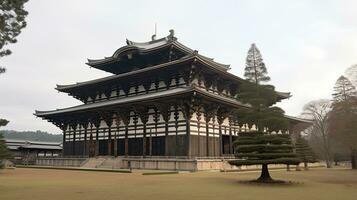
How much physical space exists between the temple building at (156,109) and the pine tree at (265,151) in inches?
279

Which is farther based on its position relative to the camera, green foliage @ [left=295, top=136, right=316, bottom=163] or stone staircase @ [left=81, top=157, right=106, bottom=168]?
green foliage @ [left=295, top=136, right=316, bottom=163]

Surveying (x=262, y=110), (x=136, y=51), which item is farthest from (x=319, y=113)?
(x=262, y=110)

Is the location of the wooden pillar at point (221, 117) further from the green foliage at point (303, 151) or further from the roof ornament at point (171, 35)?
the roof ornament at point (171, 35)

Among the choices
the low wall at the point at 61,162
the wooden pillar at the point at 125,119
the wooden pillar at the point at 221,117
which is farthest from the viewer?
the low wall at the point at 61,162

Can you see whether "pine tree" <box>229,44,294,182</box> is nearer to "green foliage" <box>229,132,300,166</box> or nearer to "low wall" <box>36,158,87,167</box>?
"green foliage" <box>229,132,300,166</box>

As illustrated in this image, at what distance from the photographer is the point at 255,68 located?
80.3ft

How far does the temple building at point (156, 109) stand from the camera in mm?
33750

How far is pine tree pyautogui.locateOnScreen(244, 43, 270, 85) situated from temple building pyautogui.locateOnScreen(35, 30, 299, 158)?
5.44 m

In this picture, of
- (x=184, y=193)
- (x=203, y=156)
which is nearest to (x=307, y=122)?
(x=203, y=156)

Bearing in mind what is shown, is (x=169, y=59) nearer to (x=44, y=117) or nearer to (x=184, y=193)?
(x=44, y=117)

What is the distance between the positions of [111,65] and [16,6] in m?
29.9

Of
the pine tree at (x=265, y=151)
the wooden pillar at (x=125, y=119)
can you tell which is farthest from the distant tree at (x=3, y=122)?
the wooden pillar at (x=125, y=119)

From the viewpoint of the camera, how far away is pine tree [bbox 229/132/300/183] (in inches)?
851

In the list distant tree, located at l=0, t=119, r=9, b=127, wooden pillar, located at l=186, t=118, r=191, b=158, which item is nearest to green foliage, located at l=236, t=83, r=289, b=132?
wooden pillar, located at l=186, t=118, r=191, b=158
